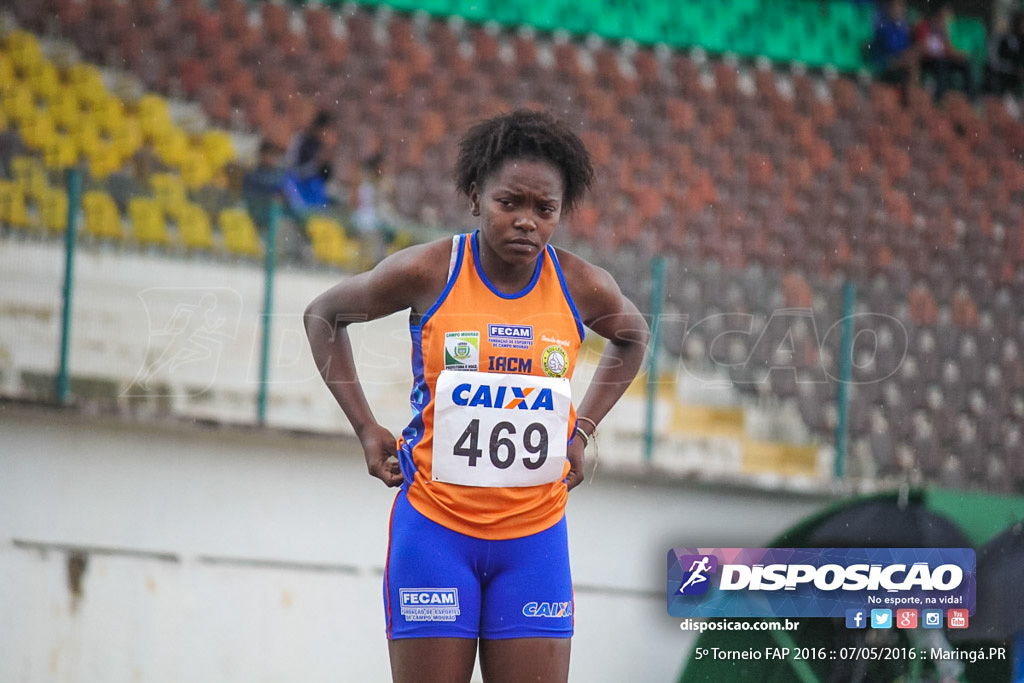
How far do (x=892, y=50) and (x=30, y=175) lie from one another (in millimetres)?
3021

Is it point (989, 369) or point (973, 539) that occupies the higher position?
point (989, 369)

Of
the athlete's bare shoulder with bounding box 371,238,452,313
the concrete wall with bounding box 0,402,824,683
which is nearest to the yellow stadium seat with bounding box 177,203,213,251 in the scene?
the concrete wall with bounding box 0,402,824,683

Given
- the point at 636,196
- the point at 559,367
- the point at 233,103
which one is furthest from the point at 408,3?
the point at 559,367

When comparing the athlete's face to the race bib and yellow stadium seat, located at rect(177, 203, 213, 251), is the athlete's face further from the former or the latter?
yellow stadium seat, located at rect(177, 203, 213, 251)

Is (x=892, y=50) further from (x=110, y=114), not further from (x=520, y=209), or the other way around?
(x=110, y=114)

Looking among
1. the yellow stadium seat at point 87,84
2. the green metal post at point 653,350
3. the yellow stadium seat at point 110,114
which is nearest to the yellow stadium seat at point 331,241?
the yellow stadium seat at point 110,114

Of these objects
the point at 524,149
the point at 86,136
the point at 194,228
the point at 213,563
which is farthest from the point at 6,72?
the point at 524,149

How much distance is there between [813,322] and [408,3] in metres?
1.83

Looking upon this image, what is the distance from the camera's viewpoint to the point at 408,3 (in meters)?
3.80

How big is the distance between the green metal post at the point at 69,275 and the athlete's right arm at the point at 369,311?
139 cm

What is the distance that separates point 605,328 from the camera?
2627 millimetres

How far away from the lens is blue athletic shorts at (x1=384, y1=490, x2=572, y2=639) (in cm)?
233

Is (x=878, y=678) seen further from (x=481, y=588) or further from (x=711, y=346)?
(x=481, y=588)

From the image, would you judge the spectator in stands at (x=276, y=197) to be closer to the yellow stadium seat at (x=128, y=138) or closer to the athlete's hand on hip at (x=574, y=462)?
the yellow stadium seat at (x=128, y=138)
